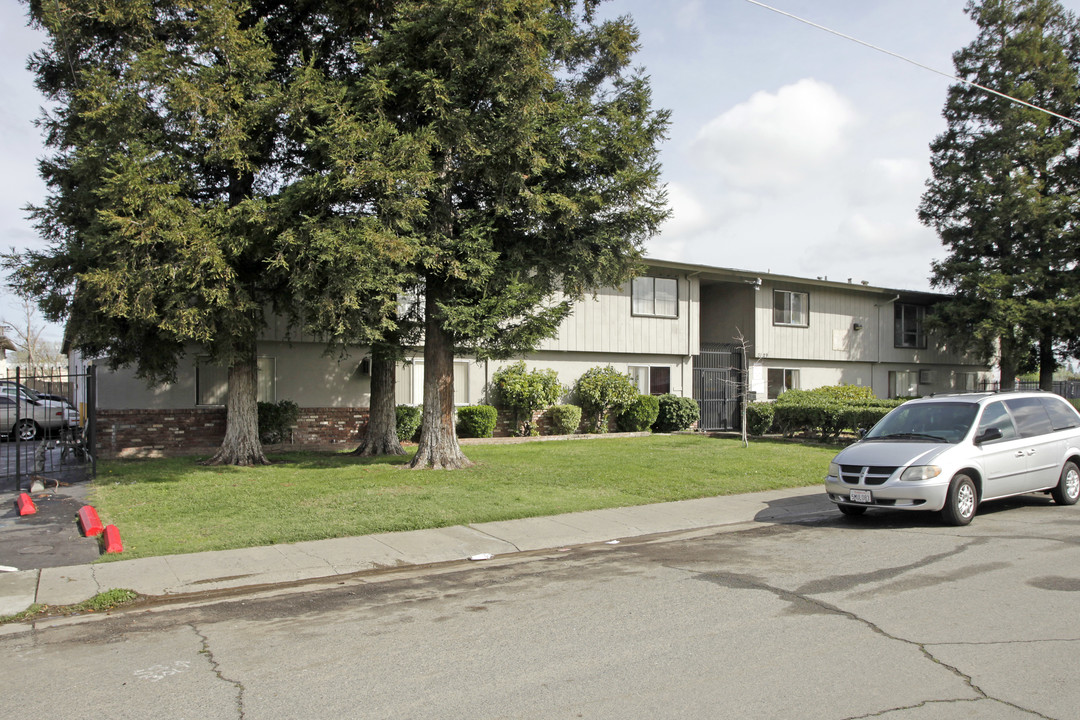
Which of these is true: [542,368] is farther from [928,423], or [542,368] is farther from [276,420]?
[928,423]

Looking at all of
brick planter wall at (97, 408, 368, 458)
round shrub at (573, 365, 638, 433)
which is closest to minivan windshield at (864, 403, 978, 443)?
round shrub at (573, 365, 638, 433)

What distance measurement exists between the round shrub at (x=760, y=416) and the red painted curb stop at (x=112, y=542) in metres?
18.5

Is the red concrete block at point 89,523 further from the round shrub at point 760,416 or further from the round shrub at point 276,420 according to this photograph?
the round shrub at point 760,416

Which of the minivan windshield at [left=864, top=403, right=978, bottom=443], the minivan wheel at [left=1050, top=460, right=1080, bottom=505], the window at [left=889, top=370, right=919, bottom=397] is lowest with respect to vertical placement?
the minivan wheel at [left=1050, top=460, right=1080, bottom=505]

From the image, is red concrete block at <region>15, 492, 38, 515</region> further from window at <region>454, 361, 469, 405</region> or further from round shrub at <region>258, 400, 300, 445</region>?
window at <region>454, 361, 469, 405</region>

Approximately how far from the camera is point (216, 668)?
511 centimetres

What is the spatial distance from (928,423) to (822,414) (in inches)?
446

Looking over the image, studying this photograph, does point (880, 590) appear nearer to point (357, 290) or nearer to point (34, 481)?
point (357, 290)

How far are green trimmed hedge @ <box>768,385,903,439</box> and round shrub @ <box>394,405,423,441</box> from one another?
10781 mm

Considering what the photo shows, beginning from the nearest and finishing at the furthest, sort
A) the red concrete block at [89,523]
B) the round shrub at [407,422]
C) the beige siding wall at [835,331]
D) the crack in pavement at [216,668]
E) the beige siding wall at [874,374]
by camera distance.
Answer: the crack in pavement at [216,668]
the red concrete block at [89,523]
the round shrub at [407,422]
the beige siding wall at [835,331]
the beige siding wall at [874,374]

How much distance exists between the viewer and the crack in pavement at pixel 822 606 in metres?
4.33

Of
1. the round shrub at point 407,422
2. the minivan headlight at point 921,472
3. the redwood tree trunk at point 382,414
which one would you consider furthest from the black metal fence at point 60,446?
the minivan headlight at point 921,472

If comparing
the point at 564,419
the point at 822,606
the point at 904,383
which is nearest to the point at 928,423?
the point at 822,606

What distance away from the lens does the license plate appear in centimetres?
977
